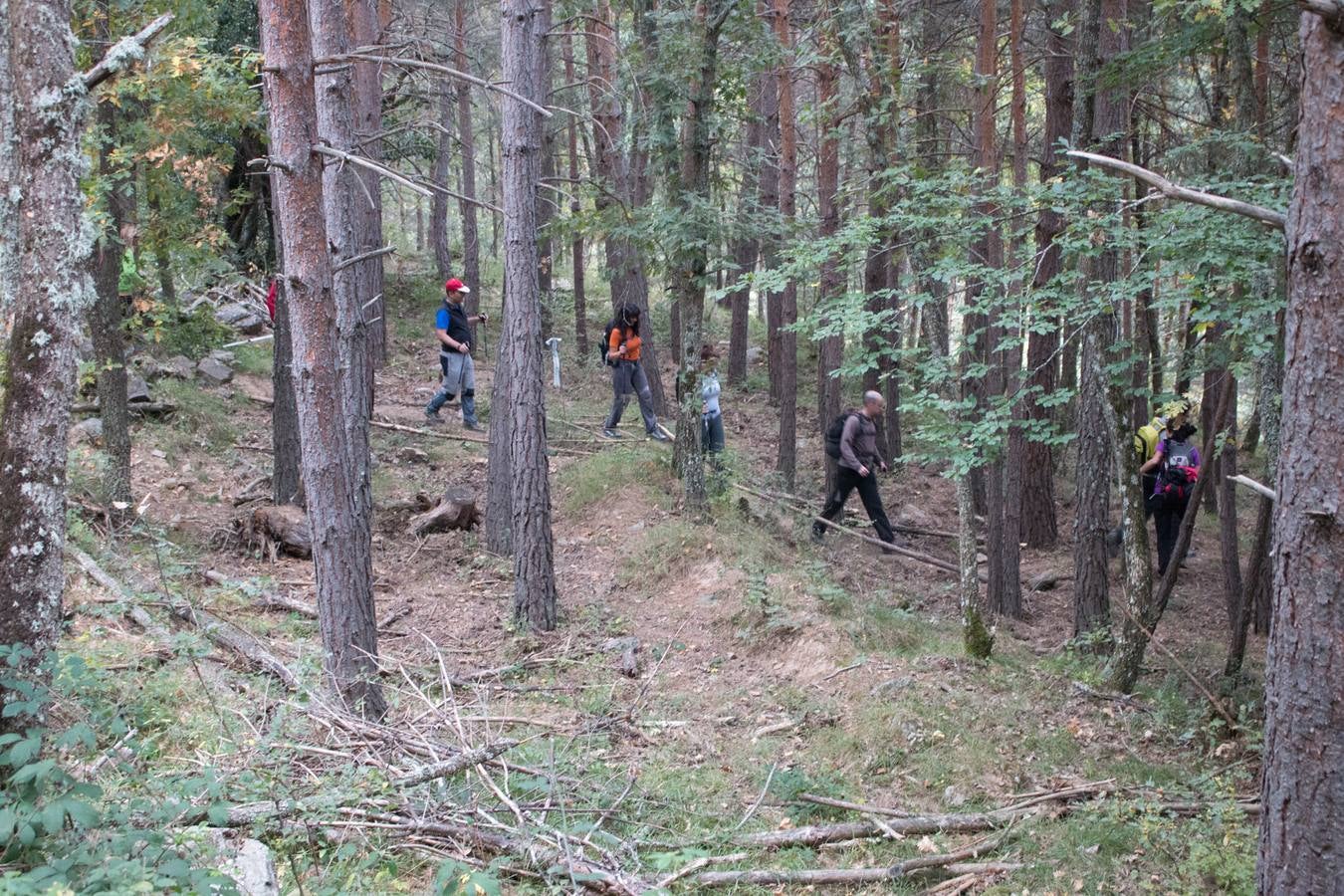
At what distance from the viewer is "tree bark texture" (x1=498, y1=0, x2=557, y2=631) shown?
8.87 metres

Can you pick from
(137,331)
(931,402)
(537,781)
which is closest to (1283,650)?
(537,781)

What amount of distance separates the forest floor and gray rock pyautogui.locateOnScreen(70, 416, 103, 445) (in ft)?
2.25

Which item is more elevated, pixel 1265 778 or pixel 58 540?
pixel 58 540

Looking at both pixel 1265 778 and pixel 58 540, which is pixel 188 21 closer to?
pixel 58 540

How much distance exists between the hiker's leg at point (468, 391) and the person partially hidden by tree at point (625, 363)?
2179 millimetres

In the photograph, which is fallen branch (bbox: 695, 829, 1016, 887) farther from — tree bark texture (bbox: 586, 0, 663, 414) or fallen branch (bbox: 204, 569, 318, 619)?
tree bark texture (bbox: 586, 0, 663, 414)

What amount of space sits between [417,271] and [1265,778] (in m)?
26.0

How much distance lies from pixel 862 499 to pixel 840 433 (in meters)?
1.03

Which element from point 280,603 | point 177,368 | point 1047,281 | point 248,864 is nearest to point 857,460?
point 1047,281

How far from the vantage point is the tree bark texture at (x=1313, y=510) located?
337 cm

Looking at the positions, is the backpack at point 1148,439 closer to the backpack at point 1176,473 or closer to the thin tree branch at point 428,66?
the backpack at point 1176,473

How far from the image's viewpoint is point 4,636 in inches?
173

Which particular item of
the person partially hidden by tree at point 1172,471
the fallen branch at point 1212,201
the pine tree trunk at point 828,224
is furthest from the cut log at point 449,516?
the fallen branch at point 1212,201

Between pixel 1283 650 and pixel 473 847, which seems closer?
pixel 1283 650
